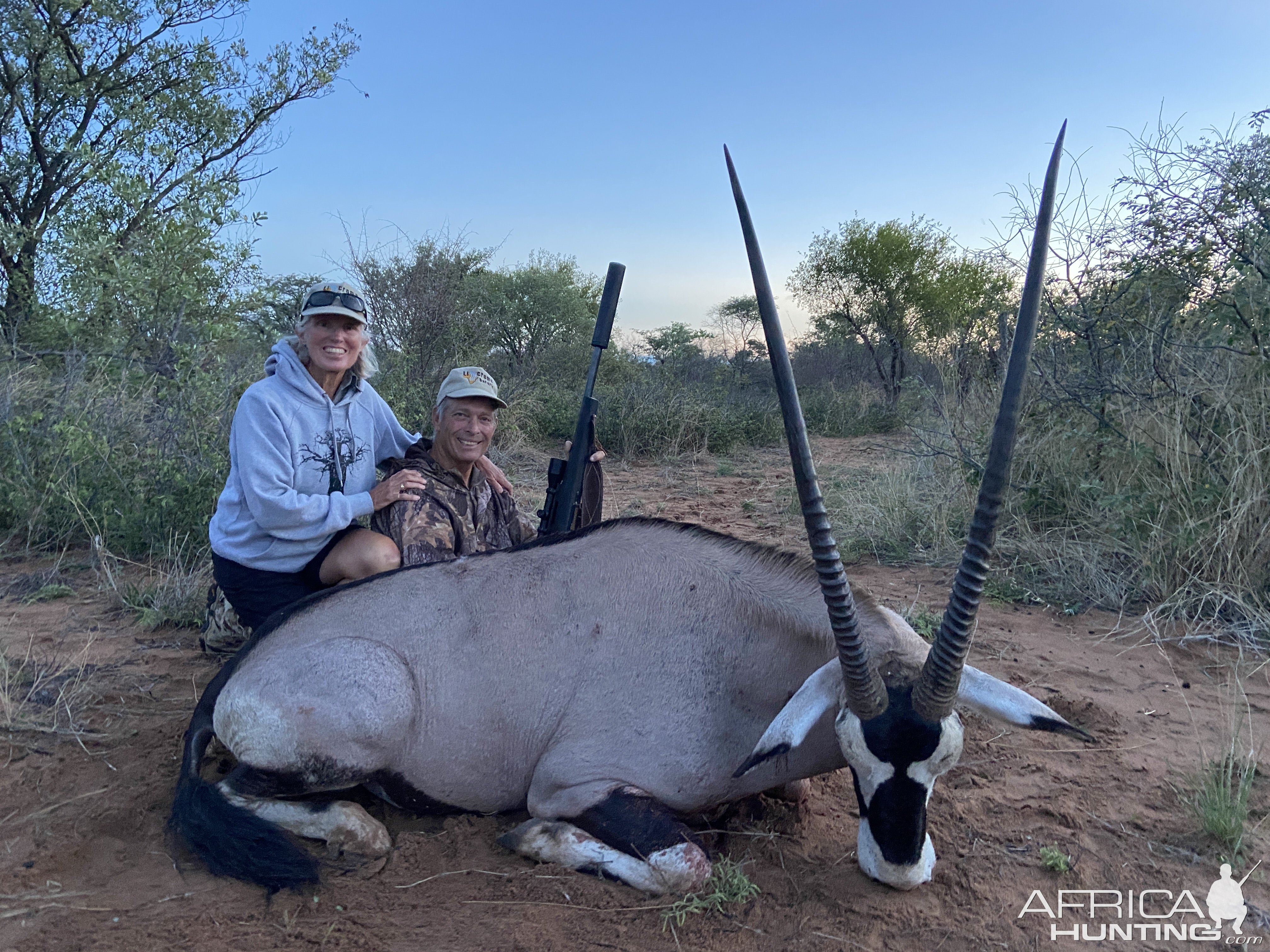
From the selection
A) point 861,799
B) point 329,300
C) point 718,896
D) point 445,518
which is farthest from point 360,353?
point 861,799

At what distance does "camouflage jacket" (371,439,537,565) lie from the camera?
4.06 m

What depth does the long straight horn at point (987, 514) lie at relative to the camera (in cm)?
234


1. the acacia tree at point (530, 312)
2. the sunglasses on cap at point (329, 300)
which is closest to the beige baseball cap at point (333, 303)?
the sunglasses on cap at point (329, 300)

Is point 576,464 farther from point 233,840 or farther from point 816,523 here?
point 233,840

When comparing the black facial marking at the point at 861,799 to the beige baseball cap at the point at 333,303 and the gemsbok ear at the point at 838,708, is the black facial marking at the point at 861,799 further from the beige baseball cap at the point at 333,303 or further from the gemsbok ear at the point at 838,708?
the beige baseball cap at the point at 333,303

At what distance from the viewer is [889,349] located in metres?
22.9

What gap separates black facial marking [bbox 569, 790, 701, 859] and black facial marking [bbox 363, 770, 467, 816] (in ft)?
2.01

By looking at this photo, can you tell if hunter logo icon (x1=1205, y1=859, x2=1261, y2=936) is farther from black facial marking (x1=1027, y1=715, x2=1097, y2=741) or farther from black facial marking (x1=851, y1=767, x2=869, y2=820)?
black facial marking (x1=851, y1=767, x2=869, y2=820)

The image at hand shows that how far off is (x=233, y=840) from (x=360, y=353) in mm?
2465

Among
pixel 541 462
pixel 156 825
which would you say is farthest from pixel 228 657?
pixel 541 462

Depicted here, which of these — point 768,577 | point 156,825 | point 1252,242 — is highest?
point 1252,242

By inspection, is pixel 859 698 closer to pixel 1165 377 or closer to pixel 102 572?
pixel 1165 377

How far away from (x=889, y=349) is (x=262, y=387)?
69.5ft

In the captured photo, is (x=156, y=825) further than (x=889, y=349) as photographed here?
No
